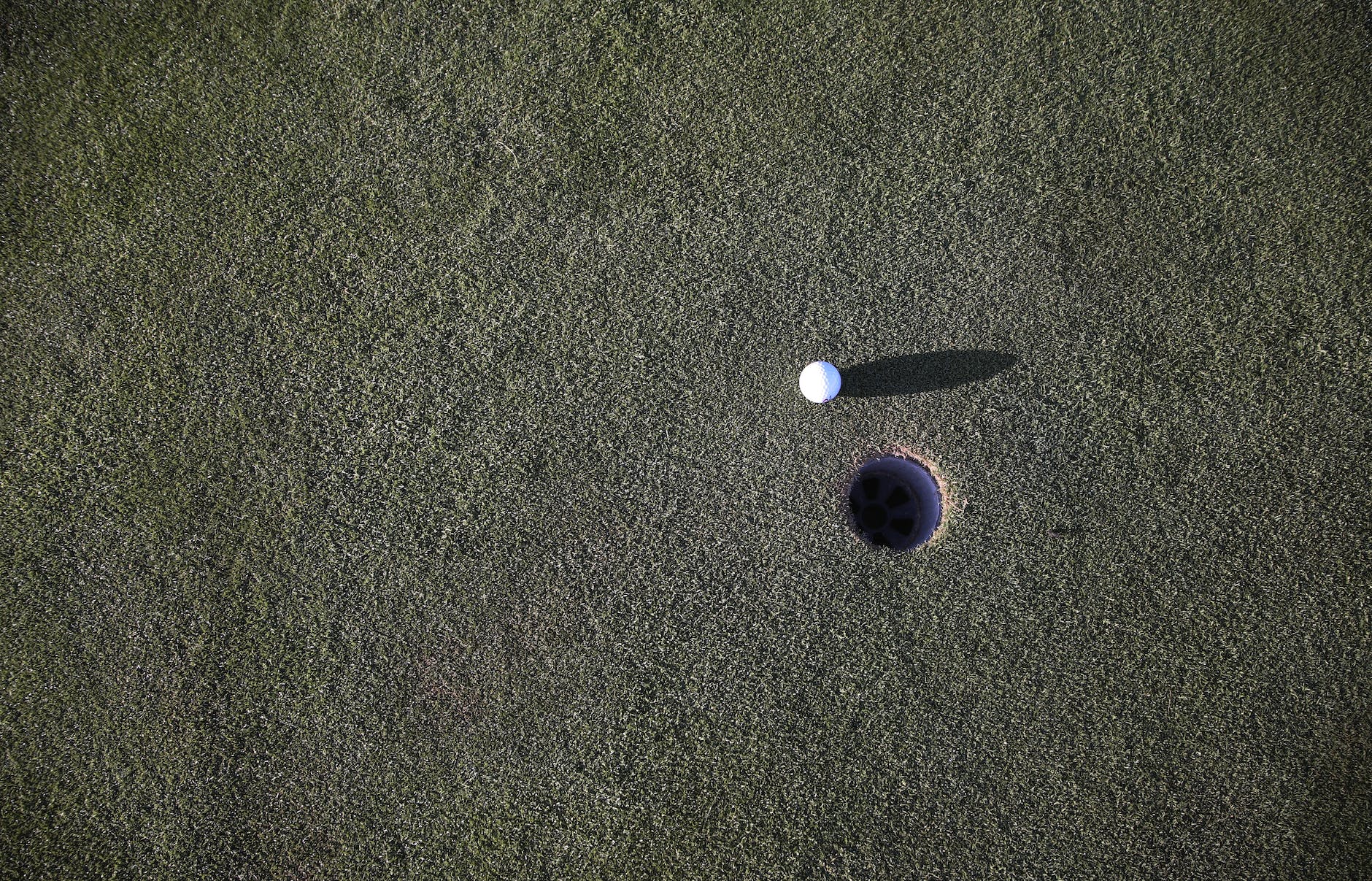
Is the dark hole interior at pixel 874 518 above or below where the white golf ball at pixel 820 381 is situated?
below

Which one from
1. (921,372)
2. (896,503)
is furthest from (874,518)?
(921,372)

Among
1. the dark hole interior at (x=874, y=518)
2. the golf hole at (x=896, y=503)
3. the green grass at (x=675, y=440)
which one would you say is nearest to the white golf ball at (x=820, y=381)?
the green grass at (x=675, y=440)

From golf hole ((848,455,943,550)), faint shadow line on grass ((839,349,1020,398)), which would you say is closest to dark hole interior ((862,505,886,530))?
golf hole ((848,455,943,550))

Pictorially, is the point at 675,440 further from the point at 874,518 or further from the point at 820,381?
the point at 874,518

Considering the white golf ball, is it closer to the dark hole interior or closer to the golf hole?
the golf hole

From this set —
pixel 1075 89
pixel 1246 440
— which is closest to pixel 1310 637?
pixel 1246 440

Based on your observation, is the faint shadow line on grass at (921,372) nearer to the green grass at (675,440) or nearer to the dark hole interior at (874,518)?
the green grass at (675,440)

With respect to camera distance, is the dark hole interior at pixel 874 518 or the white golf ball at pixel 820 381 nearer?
the white golf ball at pixel 820 381
